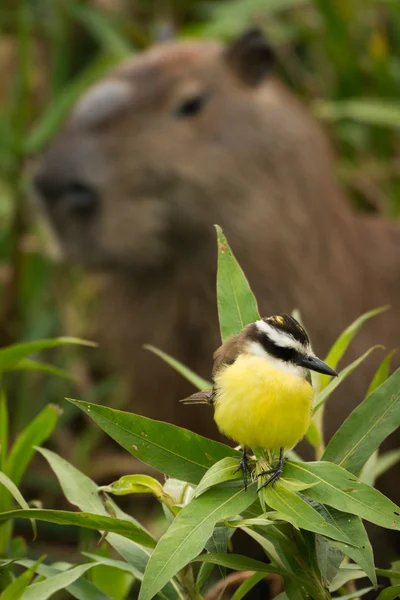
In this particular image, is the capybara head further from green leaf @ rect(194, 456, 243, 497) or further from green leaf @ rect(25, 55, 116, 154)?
green leaf @ rect(194, 456, 243, 497)

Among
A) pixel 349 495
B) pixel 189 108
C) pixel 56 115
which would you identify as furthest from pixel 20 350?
pixel 56 115

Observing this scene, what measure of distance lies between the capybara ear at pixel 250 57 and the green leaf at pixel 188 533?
5.46 feet

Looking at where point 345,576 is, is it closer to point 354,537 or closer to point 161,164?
point 354,537

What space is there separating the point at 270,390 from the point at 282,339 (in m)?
0.05

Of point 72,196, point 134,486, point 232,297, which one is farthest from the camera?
point 72,196

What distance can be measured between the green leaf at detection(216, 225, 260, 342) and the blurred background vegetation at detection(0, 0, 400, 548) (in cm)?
153

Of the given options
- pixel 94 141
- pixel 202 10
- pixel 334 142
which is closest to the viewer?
pixel 94 141

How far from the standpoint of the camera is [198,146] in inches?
91.7

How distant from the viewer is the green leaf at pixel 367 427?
100 cm

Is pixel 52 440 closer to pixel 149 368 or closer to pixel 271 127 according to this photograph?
pixel 149 368

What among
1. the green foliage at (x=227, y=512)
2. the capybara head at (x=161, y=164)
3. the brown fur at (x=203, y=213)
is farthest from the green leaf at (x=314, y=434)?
the capybara head at (x=161, y=164)

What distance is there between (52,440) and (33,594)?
6.27ft

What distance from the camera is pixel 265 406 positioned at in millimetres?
942

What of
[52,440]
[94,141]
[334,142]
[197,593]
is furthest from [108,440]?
[197,593]
